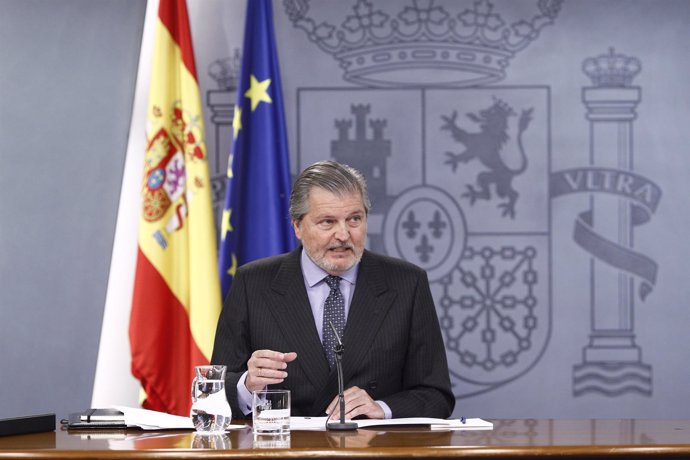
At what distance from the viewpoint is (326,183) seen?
115 inches

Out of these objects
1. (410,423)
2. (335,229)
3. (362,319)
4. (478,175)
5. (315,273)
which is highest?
(478,175)

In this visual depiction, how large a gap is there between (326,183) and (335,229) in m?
0.15

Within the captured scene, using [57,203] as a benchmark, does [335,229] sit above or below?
below

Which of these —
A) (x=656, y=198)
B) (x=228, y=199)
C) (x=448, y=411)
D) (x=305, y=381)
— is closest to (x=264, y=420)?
(x=305, y=381)

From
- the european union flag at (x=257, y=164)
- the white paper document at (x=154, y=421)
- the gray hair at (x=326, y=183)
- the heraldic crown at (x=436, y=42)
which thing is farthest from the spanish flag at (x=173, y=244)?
the white paper document at (x=154, y=421)

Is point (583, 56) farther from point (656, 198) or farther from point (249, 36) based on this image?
point (249, 36)

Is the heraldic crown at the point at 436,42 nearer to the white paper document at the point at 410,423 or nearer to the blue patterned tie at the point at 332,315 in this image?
the blue patterned tie at the point at 332,315

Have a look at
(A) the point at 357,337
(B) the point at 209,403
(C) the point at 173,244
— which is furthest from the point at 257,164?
(B) the point at 209,403

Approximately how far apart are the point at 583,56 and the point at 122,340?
8.02 feet

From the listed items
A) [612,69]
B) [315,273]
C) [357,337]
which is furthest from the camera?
[612,69]

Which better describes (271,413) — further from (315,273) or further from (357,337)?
(315,273)

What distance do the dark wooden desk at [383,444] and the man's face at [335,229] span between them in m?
0.66

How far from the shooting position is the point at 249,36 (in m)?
4.27

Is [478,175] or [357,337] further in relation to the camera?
[478,175]
